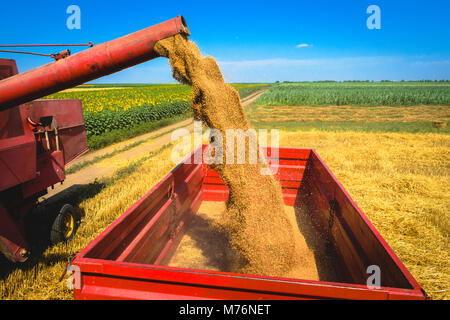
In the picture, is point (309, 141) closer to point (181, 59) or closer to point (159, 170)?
point (159, 170)

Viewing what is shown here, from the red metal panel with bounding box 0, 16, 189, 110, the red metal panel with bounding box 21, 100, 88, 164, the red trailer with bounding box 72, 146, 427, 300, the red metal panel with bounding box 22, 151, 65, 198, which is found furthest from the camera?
the red metal panel with bounding box 21, 100, 88, 164

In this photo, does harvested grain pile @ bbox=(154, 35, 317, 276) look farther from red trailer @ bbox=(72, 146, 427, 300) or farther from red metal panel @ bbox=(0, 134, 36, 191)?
red metal panel @ bbox=(0, 134, 36, 191)

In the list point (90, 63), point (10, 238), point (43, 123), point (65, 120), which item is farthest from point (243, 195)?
point (65, 120)

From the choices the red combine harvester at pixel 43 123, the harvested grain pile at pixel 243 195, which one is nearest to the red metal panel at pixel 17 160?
the red combine harvester at pixel 43 123

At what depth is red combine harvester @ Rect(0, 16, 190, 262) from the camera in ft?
8.21

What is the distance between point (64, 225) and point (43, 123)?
153 cm

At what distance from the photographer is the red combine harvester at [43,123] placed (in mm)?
2504

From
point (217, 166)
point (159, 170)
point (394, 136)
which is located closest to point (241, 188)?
point (217, 166)

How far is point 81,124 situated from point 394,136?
10238 millimetres

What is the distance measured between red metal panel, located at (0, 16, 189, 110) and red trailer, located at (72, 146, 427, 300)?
1.31 metres

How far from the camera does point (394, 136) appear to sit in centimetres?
1018

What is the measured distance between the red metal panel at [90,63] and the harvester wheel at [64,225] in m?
1.99

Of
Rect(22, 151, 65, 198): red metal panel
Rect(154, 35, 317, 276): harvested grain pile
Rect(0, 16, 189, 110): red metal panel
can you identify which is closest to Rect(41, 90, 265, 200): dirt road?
Rect(22, 151, 65, 198): red metal panel

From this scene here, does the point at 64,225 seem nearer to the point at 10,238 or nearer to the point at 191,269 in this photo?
the point at 10,238
